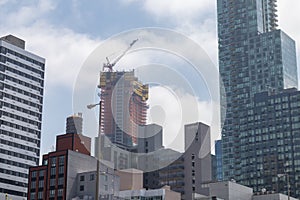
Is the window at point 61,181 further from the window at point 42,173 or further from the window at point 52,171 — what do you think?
the window at point 42,173

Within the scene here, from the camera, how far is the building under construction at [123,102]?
4809 centimetres

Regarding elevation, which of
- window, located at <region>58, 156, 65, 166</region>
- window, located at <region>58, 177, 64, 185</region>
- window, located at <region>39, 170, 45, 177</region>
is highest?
window, located at <region>58, 156, 65, 166</region>

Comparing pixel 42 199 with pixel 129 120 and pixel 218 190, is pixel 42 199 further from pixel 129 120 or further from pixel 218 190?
pixel 129 120

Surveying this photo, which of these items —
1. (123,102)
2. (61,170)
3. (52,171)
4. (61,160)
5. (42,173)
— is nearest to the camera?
(123,102)

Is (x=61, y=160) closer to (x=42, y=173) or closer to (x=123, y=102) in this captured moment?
(x=42, y=173)

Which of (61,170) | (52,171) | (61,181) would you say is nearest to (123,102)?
(61,181)

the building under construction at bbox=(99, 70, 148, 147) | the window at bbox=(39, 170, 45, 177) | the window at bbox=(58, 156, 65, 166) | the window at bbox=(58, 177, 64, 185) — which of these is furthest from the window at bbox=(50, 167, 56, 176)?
the building under construction at bbox=(99, 70, 148, 147)

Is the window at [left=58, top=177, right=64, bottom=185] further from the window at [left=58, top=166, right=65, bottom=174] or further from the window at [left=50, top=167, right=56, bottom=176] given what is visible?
the window at [left=50, top=167, right=56, bottom=176]

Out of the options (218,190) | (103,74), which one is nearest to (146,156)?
(103,74)

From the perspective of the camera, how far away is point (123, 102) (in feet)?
159

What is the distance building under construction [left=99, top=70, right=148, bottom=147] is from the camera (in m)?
48.1

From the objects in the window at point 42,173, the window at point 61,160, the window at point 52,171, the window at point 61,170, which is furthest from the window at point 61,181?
the window at point 42,173

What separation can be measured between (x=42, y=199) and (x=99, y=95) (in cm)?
13667

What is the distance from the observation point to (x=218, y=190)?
17062cm
